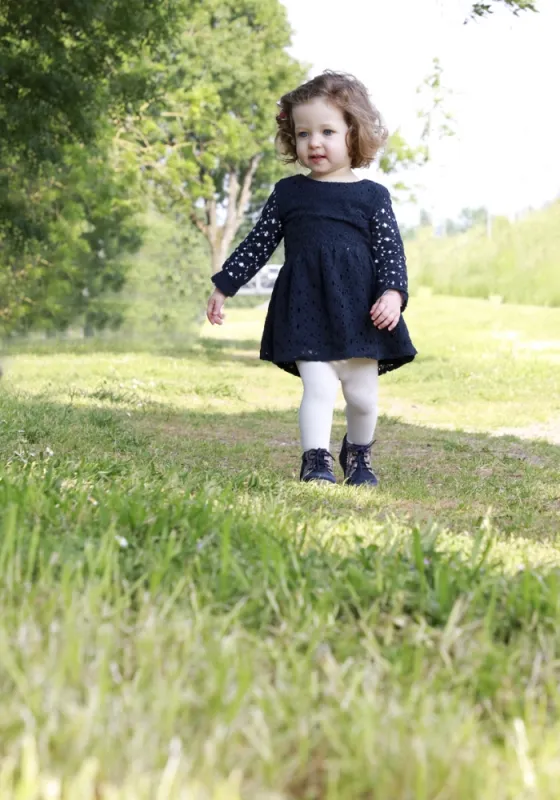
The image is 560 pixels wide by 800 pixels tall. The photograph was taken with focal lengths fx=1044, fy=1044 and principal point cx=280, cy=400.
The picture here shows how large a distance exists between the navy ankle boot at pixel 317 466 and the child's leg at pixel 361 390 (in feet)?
1.15

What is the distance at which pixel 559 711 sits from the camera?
6.05ft

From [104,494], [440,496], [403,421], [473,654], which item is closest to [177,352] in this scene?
[403,421]

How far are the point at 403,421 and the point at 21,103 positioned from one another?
662 centimetres

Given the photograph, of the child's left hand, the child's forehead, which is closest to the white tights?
the child's left hand

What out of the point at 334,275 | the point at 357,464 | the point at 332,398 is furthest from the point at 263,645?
the point at 357,464

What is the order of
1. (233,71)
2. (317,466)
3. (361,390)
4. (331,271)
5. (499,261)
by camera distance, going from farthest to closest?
(233,71) → (499,261) → (361,390) → (331,271) → (317,466)

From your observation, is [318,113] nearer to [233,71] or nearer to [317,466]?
[317,466]

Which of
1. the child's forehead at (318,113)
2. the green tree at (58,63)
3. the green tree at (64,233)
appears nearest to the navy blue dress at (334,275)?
the child's forehead at (318,113)

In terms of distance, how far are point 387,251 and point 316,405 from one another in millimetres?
848

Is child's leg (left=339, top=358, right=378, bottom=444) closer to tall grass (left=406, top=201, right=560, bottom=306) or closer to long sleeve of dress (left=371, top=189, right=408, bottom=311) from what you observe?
long sleeve of dress (left=371, top=189, right=408, bottom=311)

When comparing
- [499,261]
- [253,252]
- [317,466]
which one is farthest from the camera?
[499,261]

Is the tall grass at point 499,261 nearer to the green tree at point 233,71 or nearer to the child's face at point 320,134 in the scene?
the green tree at point 233,71

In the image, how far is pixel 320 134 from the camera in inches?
200

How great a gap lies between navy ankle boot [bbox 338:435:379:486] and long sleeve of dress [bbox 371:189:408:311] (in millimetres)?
763
